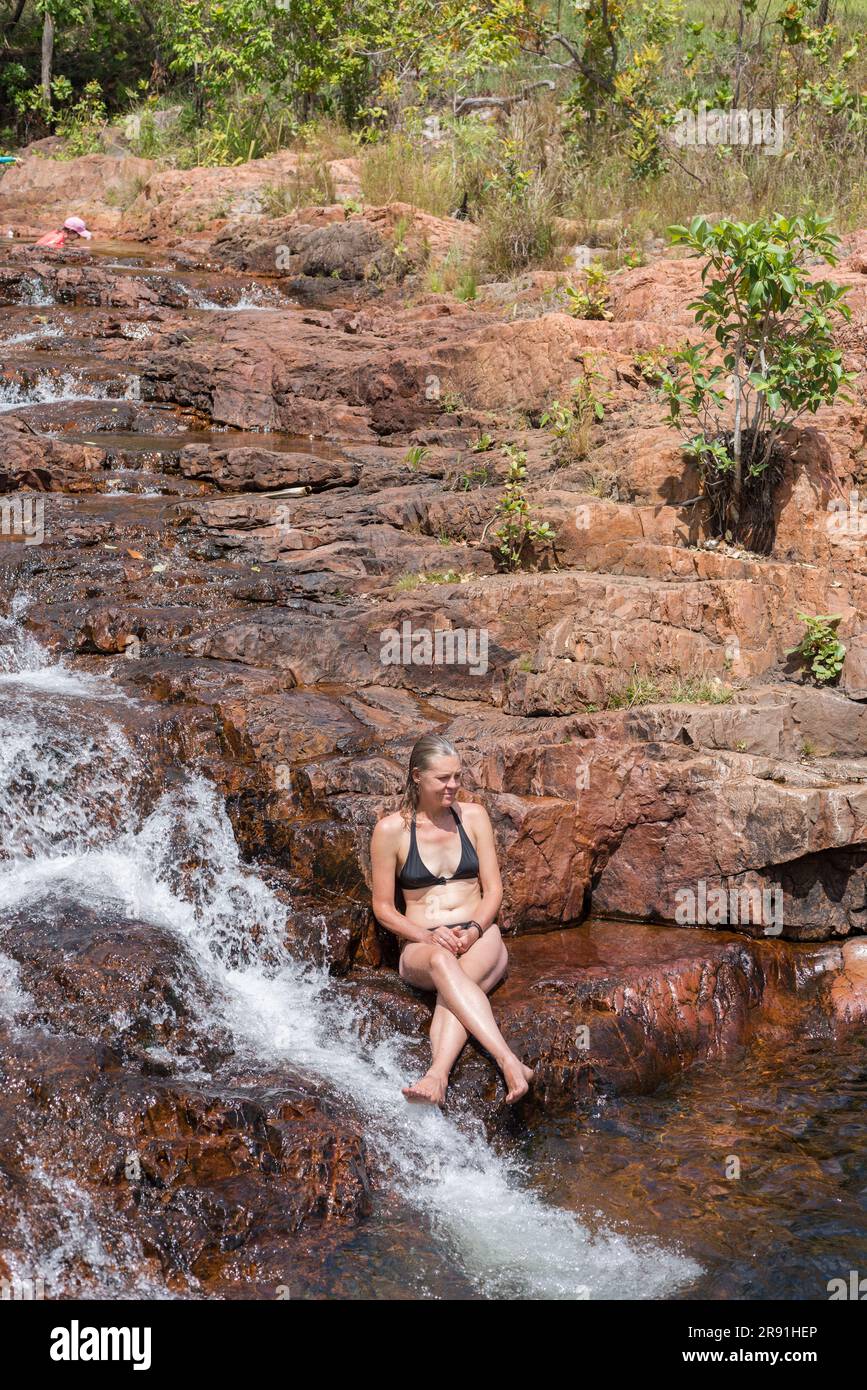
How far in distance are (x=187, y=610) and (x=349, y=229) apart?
29.0 ft

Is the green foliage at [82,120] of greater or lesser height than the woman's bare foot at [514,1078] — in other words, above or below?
above

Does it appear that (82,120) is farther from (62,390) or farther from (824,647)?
(824,647)

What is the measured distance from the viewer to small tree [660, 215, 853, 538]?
280 inches

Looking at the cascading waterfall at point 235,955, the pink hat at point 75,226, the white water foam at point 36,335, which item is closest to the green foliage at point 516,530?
the cascading waterfall at point 235,955

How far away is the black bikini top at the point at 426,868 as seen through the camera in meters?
5.48

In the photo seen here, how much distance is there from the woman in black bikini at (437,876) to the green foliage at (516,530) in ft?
8.19

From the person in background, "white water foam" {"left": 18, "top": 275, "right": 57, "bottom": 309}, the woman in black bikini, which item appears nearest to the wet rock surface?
the woman in black bikini

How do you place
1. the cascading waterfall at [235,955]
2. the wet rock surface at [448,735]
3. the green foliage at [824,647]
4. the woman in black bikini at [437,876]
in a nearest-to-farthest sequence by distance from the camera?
1. the cascading waterfall at [235,955]
2. the wet rock surface at [448,735]
3. the woman in black bikini at [437,876]
4. the green foliage at [824,647]

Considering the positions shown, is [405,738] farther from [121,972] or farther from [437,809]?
[121,972]

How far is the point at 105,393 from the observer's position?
1163cm

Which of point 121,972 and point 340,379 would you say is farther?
point 340,379

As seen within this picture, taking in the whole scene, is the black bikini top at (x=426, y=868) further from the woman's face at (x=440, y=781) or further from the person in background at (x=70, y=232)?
the person in background at (x=70, y=232)

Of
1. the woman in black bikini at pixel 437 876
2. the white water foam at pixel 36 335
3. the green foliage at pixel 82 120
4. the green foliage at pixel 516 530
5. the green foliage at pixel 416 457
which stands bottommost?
the woman in black bikini at pixel 437 876

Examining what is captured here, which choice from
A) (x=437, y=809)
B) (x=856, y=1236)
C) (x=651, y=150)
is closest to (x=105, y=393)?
(x=651, y=150)
